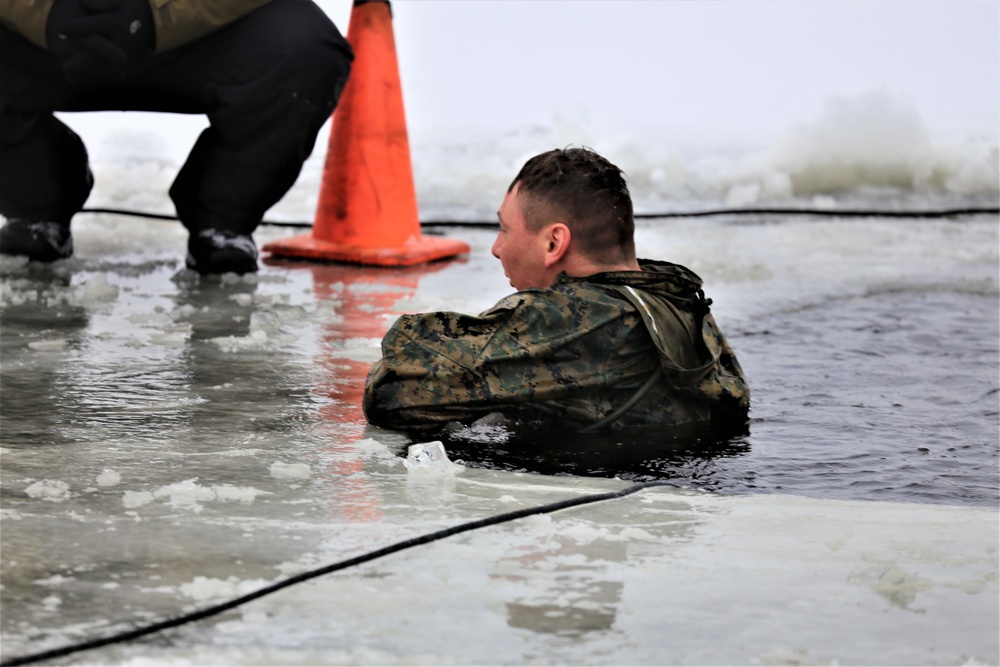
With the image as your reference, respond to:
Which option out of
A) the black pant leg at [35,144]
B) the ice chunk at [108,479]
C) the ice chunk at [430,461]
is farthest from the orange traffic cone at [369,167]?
the ice chunk at [108,479]

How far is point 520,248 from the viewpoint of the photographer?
2.94 m

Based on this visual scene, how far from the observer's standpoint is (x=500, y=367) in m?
2.74

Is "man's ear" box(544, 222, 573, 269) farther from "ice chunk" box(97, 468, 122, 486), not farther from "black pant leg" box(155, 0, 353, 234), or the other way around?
"black pant leg" box(155, 0, 353, 234)

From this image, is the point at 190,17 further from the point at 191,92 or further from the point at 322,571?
the point at 322,571

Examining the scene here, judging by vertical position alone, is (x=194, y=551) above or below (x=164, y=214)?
below

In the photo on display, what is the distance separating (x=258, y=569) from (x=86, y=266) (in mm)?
3331

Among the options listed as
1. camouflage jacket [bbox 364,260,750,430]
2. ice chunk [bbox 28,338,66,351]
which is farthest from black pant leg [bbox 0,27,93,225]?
camouflage jacket [bbox 364,260,750,430]

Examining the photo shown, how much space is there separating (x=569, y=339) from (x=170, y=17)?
2.42m

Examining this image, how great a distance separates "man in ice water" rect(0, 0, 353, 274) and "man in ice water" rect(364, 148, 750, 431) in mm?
2005

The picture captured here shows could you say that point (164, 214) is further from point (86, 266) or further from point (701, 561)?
point (701, 561)

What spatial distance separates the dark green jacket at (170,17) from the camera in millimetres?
4473

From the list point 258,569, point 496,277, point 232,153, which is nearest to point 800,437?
point 258,569

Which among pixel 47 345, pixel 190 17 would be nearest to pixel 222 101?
pixel 190 17

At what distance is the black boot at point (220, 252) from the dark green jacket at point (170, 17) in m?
0.69
